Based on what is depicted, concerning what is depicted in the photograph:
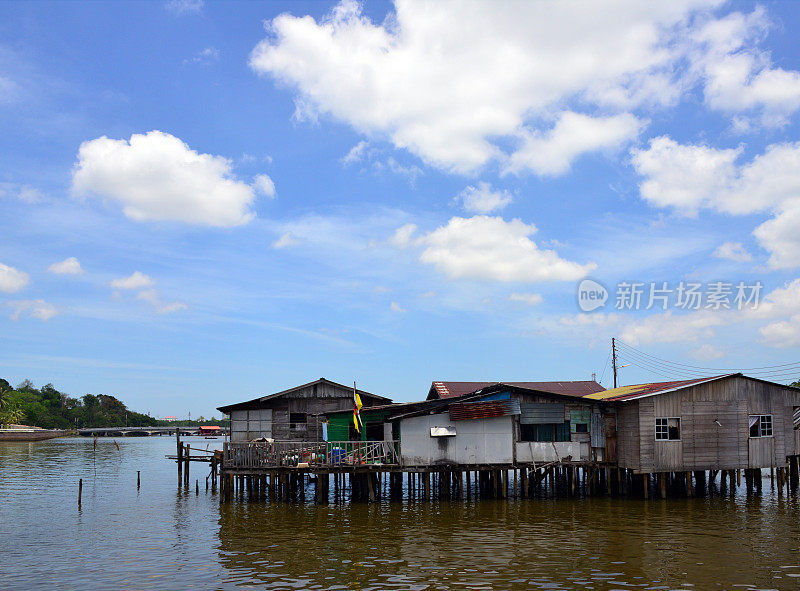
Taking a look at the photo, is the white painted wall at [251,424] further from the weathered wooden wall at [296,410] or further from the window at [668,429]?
A: the window at [668,429]

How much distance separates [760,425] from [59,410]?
155926mm

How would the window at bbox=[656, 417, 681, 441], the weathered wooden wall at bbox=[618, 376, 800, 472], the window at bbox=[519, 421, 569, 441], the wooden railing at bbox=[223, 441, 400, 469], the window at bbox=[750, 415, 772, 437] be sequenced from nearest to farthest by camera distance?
the wooden railing at bbox=[223, 441, 400, 469] < the weathered wooden wall at bbox=[618, 376, 800, 472] < the window at bbox=[656, 417, 681, 441] < the window at bbox=[519, 421, 569, 441] < the window at bbox=[750, 415, 772, 437]

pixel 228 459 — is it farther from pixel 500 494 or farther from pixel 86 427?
pixel 86 427

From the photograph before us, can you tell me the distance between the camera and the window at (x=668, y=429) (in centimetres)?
3225

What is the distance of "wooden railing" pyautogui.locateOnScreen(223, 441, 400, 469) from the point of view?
31.5m

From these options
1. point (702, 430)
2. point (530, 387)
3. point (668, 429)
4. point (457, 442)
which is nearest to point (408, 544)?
Result: point (457, 442)

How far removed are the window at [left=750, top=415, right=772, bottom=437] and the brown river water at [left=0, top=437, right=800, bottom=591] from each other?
11.6 feet

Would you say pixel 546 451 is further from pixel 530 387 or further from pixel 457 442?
pixel 530 387

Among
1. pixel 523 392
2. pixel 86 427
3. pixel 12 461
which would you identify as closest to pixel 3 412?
pixel 86 427

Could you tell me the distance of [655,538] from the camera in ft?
77.4

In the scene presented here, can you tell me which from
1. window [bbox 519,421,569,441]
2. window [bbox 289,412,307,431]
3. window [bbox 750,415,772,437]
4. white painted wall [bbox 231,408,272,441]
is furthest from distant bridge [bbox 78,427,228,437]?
window [bbox 750,415,772,437]

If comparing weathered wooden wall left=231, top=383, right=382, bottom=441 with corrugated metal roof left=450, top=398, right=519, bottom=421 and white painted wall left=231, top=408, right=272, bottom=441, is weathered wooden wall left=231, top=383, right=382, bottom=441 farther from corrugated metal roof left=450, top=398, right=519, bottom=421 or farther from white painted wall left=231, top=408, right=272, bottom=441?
corrugated metal roof left=450, top=398, right=519, bottom=421

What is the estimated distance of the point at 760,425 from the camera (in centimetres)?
3378

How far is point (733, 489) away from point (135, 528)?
107 feet
